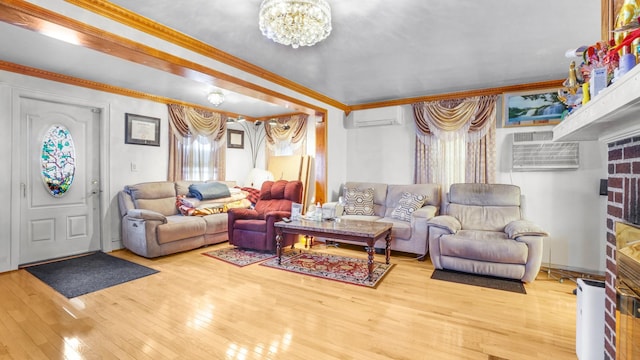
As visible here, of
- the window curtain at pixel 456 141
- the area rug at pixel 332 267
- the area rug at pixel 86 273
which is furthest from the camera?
the window curtain at pixel 456 141

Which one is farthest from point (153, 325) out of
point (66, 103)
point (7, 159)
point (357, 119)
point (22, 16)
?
point (357, 119)

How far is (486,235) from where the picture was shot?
3.32m

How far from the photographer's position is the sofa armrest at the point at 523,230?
301 cm

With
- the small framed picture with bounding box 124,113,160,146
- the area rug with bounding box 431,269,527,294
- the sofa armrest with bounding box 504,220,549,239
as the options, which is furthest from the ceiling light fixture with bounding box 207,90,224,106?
the sofa armrest with bounding box 504,220,549,239

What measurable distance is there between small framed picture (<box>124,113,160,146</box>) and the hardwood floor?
2140mm

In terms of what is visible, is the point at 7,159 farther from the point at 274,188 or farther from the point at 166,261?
the point at 274,188

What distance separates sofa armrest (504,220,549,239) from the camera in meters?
3.01

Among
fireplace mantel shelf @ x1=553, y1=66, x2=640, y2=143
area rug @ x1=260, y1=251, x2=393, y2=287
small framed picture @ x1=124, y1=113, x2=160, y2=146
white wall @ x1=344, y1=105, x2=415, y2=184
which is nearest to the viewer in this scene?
fireplace mantel shelf @ x1=553, y1=66, x2=640, y2=143

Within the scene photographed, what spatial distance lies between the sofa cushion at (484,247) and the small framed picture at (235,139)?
421 cm

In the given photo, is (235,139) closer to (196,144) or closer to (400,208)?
(196,144)

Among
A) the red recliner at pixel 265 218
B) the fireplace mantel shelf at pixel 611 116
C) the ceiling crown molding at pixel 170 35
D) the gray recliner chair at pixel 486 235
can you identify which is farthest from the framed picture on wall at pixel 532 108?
the red recliner at pixel 265 218

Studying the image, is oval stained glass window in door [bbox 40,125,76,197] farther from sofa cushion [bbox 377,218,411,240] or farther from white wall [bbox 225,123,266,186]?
sofa cushion [bbox 377,218,411,240]

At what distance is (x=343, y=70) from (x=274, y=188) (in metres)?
2.04

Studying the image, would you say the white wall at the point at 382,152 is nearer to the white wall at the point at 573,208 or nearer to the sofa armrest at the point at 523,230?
the white wall at the point at 573,208
